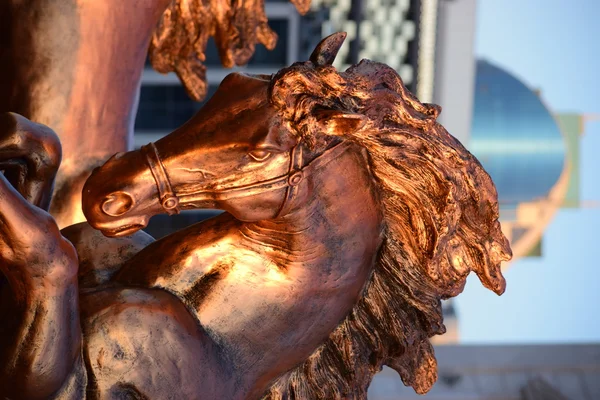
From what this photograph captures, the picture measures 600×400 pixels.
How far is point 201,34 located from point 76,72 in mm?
347

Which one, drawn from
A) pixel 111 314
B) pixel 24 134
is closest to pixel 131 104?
pixel 24 134

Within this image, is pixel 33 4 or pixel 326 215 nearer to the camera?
pixel 326 215

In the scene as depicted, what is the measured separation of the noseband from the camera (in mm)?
874

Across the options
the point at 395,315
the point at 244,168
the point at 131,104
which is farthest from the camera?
the point at 131,104

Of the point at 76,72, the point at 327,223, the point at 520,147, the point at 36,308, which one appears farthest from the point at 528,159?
the point at 36,308

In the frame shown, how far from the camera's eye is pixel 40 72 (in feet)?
3.65

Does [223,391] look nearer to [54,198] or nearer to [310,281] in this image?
[310,281]

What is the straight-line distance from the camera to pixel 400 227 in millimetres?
972

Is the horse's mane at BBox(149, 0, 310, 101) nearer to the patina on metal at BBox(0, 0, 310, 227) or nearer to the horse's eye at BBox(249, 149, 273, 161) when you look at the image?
the patina on metal at BBox(0, 0, 310, 227)

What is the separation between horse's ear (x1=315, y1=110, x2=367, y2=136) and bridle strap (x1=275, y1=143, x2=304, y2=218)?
0.04m

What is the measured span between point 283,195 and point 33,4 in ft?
1.40

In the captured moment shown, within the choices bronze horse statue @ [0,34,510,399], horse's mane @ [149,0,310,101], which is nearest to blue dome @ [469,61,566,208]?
horse's mane @ [149,0,310,101]

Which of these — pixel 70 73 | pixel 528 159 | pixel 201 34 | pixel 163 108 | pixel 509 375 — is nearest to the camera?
pixel 70 73

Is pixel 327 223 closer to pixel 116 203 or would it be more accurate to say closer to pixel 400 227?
pixel 400 227
